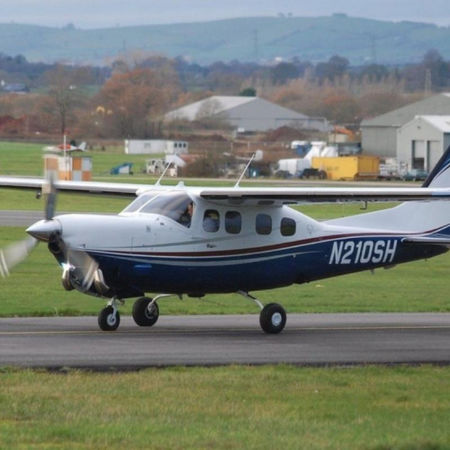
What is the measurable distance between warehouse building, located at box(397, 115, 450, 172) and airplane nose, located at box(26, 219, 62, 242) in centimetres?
7463

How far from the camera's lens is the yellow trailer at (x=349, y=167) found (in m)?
85.4

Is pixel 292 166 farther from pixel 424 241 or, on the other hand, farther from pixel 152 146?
pixel 424 241

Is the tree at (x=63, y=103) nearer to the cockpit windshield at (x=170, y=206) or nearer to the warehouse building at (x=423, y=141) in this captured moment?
the warehouse building at (x=423, y=141)

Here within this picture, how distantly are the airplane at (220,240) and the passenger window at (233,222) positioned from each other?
2cm

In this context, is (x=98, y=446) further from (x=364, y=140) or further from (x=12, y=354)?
(x=364, y=140)

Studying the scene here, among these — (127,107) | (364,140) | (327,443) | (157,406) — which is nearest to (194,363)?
(157,406)

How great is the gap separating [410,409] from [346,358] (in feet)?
13.1

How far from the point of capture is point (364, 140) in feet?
366

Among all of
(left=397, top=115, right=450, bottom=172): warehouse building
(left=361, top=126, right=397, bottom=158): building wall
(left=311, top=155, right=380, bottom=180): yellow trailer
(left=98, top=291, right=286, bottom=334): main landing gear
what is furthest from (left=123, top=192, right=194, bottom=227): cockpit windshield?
(left=361, top=126, right=397, bottom=158): building wall

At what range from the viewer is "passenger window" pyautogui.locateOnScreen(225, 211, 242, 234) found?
65.7 ft

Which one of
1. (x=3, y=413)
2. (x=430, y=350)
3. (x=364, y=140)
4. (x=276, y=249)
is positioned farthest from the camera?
(x=364, y=140)

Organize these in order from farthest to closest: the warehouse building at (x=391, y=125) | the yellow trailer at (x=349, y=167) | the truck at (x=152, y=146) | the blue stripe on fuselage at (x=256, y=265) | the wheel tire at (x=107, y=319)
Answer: the truck at (x=152, y=146)
the warehouse building at (x=391, y=125)
the yellow trailer at (x=349, y=167)
the wheel tire at (x=107, y=319)
the blue stripe on fuselage at (x=256, y=265)

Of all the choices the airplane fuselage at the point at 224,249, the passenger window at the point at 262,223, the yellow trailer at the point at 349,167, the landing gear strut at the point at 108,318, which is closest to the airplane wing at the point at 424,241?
the airplane fuselage at the point at 224,249

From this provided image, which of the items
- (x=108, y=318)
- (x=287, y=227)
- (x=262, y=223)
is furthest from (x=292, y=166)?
(x=108, y=318)
